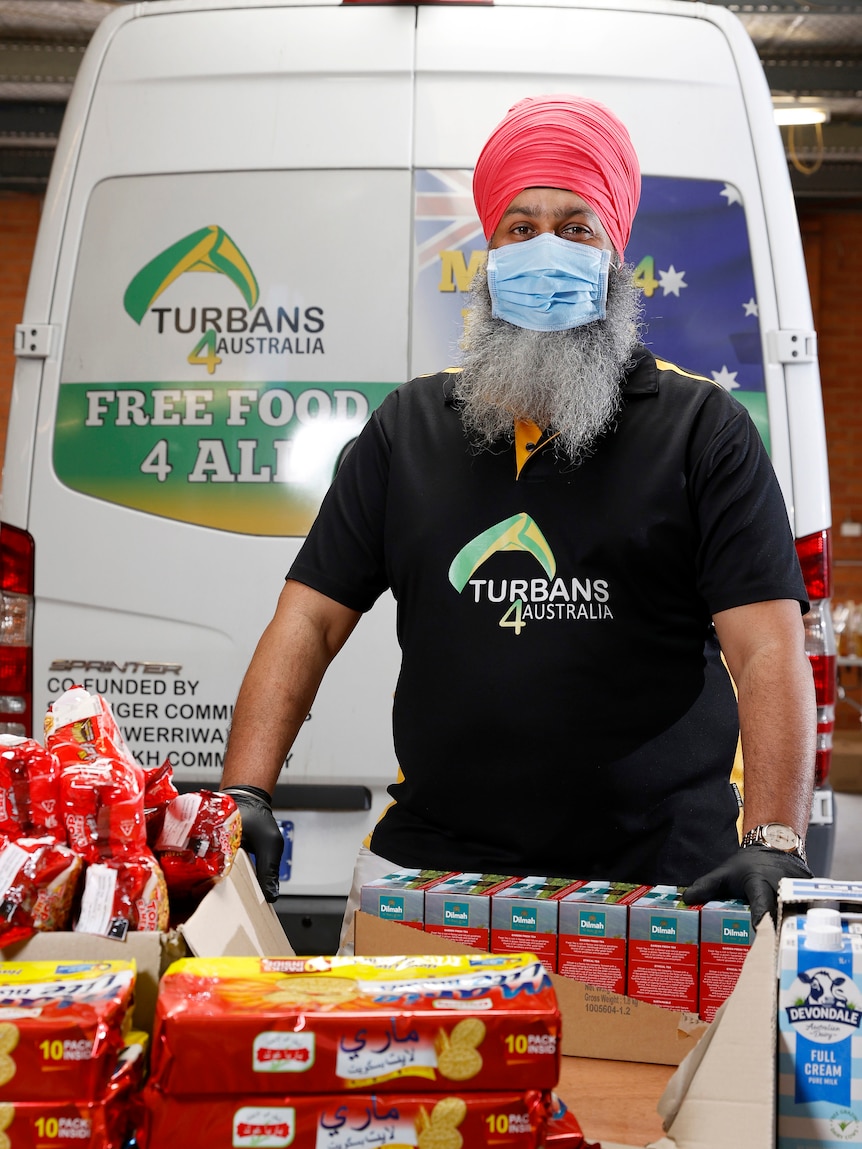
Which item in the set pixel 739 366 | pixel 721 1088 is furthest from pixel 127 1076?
pixel 739 366

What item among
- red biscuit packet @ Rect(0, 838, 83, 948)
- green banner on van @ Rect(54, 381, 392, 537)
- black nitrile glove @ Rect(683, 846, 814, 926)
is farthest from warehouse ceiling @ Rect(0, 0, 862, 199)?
red biscuit packet @ Rect(0, 838, 83, 948)

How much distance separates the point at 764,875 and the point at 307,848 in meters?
1.87

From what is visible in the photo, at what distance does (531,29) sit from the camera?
9.87 feet

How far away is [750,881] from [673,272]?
1956 millimetres

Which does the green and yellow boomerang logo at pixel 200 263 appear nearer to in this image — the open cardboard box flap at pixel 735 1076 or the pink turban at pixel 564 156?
the pink turban at pixel 564 156

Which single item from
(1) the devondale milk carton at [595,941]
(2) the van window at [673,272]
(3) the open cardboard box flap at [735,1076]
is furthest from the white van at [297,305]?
(3) the open cardboard box flap at [735,1076]

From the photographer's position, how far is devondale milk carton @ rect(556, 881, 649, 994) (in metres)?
1.33

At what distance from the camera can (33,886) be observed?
1097mm

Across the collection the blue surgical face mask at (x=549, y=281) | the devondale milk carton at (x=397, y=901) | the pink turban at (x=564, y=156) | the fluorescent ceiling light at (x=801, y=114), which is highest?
the fluorescent ceiling light at (x=801, y=114)

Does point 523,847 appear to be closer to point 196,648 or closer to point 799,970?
point 799,970

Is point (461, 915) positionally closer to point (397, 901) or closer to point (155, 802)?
point (397, 901)

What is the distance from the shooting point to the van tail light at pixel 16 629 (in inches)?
120

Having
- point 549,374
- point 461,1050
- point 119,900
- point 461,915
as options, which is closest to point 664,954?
point 461,915

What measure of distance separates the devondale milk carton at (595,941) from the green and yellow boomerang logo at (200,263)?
202 cm
